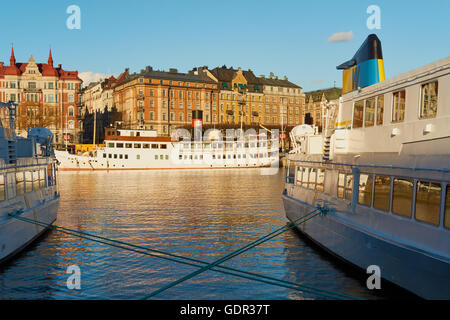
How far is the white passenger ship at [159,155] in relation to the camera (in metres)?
75.6

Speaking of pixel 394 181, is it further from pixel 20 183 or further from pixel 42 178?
pixel 42 178

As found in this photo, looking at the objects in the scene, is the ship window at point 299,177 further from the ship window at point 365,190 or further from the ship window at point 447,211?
the ship window at point 447,211

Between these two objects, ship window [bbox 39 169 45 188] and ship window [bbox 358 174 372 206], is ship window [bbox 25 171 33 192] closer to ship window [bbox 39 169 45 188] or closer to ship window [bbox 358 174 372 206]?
ship window [bbox 39 169 45 188]

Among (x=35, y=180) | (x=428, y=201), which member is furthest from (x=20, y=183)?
(x=428, y=201)

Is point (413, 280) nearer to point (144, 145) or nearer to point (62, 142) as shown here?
point (144, 145)

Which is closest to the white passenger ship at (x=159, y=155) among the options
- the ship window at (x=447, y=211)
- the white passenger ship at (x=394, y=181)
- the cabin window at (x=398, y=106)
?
the white passenger ship at (x=394, y=181)

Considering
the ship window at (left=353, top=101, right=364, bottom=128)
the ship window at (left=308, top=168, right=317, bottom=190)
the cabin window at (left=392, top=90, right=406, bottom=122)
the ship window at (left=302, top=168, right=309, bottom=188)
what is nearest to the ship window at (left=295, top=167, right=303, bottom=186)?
the ship window at (left=302, top=168, right=309, bottom=188)

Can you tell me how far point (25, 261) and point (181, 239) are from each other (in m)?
6.26

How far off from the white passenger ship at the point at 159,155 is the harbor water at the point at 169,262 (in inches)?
1858

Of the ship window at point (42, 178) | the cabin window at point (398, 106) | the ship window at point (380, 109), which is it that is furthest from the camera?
the ship window at point (42, 178)

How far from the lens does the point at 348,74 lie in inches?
737

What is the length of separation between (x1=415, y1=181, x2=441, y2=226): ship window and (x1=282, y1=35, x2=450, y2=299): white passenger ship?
0.02m

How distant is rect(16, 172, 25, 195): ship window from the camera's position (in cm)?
1650

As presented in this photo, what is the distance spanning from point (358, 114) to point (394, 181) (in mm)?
3984
